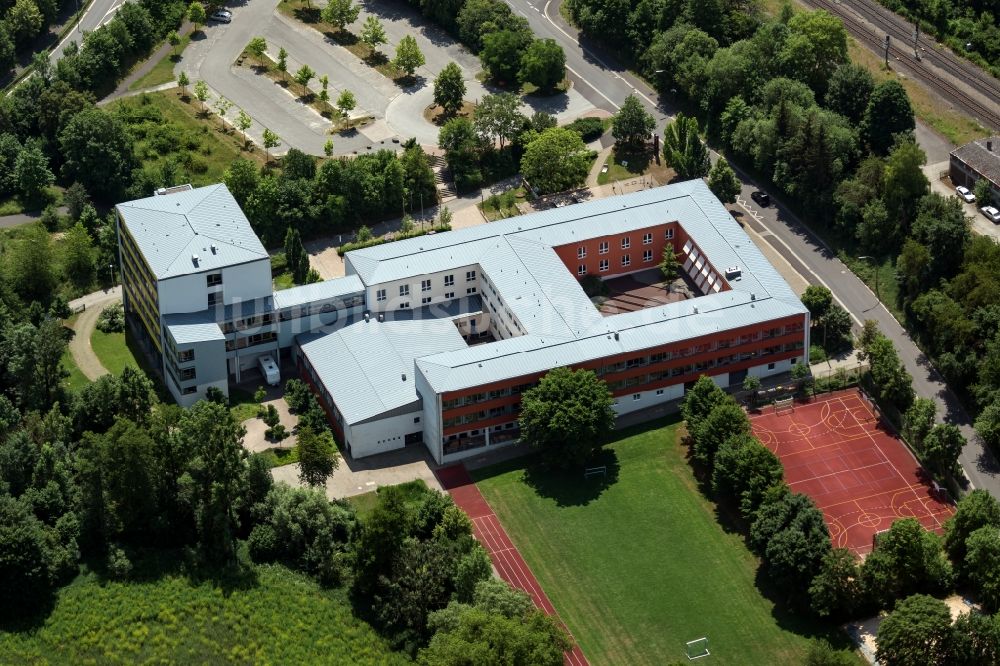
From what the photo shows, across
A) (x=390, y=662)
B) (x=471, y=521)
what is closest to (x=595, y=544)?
(x=471, y=521)

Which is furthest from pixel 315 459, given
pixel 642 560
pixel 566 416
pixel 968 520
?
pixel 968 520

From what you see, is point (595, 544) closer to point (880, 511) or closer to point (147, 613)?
point (880, 511)

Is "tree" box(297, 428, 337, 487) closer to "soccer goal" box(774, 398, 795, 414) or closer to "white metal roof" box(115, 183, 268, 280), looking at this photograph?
"white metal roof" box(115, 183, 268, 280)

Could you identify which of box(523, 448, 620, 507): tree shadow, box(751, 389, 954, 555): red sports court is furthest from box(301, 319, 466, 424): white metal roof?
box(751, 389, 954, 555): red sports court

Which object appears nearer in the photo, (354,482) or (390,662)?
(390,662)

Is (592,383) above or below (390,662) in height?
above

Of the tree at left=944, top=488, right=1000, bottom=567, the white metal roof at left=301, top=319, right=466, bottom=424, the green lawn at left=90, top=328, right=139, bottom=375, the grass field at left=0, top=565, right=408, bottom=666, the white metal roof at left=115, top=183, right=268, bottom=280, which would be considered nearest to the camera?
the grass field at left=0, top=565, right=408, bottom=666
